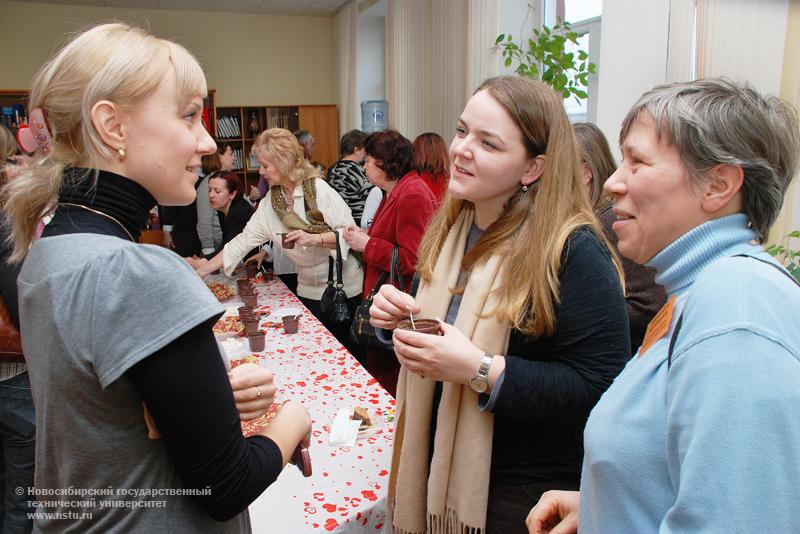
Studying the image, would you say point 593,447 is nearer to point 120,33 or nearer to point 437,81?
point 120,33

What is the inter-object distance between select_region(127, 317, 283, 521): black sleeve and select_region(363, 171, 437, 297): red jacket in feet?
7.10

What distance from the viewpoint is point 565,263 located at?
1.24m

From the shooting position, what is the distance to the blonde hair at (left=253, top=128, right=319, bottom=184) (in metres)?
3.43

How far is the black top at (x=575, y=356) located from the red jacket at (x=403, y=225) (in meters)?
1.73

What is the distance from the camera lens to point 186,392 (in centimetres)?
76

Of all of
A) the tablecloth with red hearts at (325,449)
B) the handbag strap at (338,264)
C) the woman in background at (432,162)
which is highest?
the woman in background at (432,162)

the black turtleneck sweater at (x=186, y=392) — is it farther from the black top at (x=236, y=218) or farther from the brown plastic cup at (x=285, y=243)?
the black top at (x=236, y=218)

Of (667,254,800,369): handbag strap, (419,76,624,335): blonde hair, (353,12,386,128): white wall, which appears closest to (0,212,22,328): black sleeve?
(419,76,624,335): blonde hair

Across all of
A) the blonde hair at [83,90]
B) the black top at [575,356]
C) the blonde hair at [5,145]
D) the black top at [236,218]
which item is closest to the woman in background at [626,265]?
the black top at [575,356]

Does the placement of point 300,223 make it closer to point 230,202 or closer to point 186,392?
point 230,202

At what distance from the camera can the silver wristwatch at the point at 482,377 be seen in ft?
3.99

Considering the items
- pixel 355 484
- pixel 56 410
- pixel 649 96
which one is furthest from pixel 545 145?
pixel 56 410

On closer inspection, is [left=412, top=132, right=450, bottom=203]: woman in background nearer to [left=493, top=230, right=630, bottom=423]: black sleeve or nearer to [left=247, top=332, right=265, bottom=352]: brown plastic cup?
[left=247, top=332, right=265, bottom=352]: brown plastic cup

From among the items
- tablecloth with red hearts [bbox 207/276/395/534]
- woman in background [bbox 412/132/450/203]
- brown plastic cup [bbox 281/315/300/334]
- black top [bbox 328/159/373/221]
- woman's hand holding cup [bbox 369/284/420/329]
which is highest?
woman in background [bbox 412/132/450/203]
